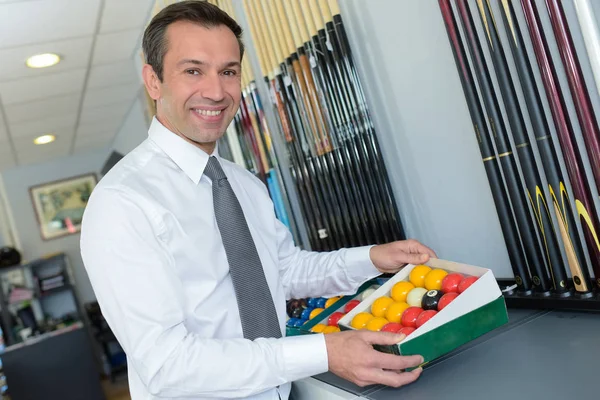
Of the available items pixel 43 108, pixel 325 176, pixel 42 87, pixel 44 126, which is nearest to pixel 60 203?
pixel 44 126

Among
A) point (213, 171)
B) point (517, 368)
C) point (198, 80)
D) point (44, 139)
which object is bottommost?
point (517, 368)

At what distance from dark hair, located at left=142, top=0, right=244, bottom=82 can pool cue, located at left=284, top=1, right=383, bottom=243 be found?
2.20ft

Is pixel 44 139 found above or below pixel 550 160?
above

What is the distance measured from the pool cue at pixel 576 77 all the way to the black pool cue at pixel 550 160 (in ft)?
0.32

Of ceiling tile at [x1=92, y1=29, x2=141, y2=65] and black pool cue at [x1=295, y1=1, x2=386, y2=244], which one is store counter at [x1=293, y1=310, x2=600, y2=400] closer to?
black pool cue at [x1=295, y1=1, x2=386, y2=244]

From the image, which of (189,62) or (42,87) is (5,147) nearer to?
(42,87)

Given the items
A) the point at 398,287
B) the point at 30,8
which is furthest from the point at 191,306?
the point at 30,8

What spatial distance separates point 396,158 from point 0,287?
286 inches

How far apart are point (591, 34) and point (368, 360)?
82 centimetres

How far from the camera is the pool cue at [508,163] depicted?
1489 mm

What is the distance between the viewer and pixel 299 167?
8.05ft

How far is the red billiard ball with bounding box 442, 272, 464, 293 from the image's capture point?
4.62 feet

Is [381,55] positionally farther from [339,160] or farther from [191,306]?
[191,306]

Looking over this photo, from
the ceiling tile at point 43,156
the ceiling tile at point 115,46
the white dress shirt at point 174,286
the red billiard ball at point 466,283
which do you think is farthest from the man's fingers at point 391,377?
the ceiling tile at point 43,156
